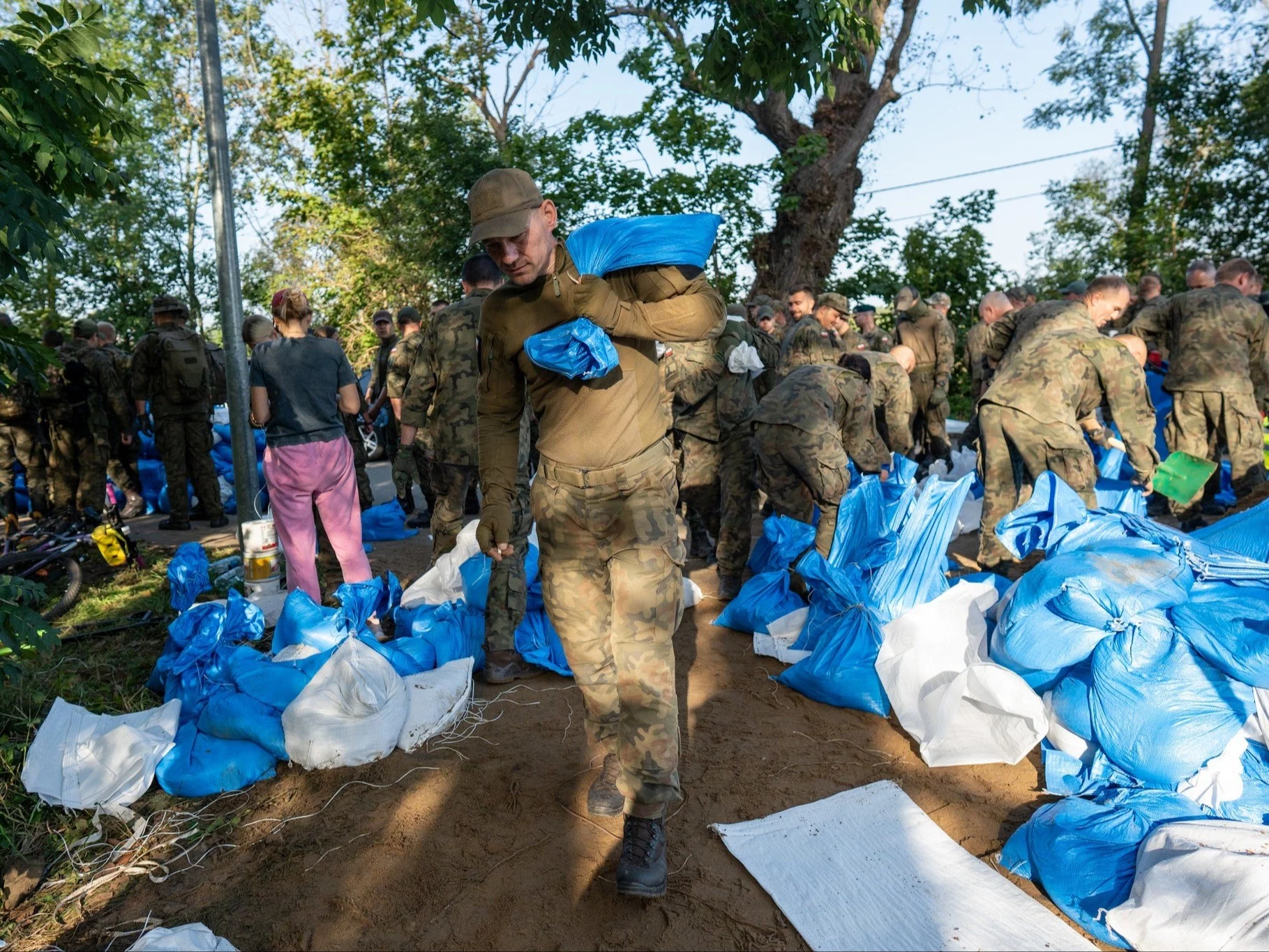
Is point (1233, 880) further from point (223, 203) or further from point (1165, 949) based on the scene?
point (223, 203)

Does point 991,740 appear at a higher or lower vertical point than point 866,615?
lower

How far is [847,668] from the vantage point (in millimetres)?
3664

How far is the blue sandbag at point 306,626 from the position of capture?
13.0 ft

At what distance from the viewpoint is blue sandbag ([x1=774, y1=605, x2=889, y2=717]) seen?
11.9ft

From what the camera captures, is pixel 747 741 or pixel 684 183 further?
pixel 684 183

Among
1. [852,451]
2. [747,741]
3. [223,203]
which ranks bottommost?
[747,741]

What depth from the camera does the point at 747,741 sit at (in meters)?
3.47

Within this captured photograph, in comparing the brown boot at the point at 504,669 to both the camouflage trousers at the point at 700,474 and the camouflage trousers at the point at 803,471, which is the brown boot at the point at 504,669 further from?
the camouflage trousers at the point at 700,474

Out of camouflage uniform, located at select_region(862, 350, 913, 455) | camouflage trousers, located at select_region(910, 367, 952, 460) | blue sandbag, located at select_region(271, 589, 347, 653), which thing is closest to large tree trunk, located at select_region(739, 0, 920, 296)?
camouflage trousers, located at select_region(910, 367, 952, 460)

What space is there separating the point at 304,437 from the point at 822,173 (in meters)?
11.4

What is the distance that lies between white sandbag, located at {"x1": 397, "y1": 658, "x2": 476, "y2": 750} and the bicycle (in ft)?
9.85

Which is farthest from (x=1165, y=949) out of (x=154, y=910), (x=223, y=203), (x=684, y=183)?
(x=684, y=183)

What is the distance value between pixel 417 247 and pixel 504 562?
10.8 m

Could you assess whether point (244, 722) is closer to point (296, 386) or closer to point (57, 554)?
point (296, 386)
